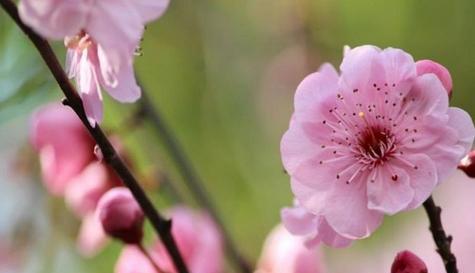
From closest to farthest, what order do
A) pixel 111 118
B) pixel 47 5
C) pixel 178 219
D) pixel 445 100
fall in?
1. pixel 47 5
2. pixel 445 100
3. pixel 178 219
4. pixel 111 118

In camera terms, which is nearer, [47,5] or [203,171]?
[47,5]

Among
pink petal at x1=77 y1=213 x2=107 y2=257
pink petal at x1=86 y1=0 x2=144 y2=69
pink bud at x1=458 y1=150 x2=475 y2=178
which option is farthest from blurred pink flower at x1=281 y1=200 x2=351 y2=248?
pink petal at x1=77 y1=213 x2=107 y2=257

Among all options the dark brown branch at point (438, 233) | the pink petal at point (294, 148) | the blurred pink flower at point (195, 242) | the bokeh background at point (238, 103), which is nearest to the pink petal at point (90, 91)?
the pink petal at point (294, 148)

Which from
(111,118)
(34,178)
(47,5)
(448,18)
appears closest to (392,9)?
(448,18)

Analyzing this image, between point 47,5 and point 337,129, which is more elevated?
point 47,5

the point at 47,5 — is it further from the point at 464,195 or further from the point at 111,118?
the point at 464,195

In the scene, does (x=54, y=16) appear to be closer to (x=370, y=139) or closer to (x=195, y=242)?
(x=370, y=139)
